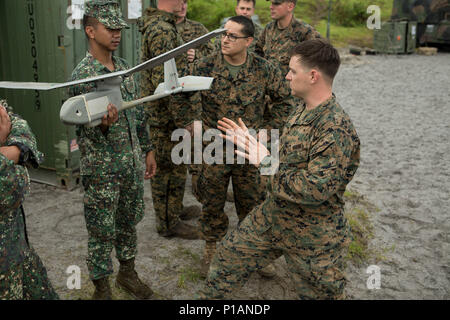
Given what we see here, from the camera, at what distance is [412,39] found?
19.1 metres

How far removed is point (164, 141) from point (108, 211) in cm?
143

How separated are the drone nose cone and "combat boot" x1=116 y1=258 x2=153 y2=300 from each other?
1.31 meters

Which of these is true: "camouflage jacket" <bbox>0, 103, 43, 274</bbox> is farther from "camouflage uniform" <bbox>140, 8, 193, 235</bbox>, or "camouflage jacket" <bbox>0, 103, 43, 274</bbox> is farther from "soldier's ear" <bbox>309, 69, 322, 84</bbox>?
"camouflage uniform" <bbox>140, 8, 193, 235</bbox>

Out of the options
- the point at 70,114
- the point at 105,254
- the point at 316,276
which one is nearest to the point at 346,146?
the point at 316,276

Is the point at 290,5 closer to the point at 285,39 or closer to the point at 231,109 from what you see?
the point at 285,39

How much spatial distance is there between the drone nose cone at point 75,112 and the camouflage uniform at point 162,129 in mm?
1508

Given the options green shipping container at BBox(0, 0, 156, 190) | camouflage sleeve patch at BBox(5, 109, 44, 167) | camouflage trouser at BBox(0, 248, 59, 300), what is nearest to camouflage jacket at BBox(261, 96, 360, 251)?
camouflage sleeve patch at BBox(5, 109, 44, 167)

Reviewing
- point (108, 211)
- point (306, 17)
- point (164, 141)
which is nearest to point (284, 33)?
point (164, 141)

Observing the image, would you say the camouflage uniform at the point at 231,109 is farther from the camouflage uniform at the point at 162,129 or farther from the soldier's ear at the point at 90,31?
the soldier's ear at the point at 90,31

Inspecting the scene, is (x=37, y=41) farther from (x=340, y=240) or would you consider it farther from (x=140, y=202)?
(x=340, y=240)

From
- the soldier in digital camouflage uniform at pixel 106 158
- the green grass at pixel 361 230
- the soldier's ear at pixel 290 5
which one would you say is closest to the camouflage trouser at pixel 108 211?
the soldier in digital camouflage uniform at pixel 106 158

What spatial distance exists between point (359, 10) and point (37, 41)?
24.0 meters

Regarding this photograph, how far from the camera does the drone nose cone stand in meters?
2.49

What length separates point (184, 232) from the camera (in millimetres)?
4410
